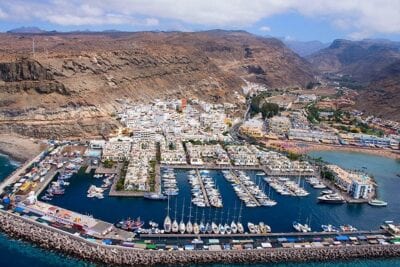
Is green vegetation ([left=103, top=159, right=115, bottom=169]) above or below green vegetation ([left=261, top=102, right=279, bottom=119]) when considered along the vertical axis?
below

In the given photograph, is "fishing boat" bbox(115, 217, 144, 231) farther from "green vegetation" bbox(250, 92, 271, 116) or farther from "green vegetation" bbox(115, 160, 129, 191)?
"green vegetation" bbox(250, 92, 271, 116)

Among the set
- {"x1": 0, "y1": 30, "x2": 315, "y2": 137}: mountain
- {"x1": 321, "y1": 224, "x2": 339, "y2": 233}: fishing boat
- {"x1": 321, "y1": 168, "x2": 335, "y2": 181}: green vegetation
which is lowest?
{"x1": 321, "y1": 224, "x2": 339, "y2": 233}: fishing boat

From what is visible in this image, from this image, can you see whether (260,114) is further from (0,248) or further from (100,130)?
(0,248)

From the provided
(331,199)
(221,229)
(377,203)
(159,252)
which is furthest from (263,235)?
(377,203)

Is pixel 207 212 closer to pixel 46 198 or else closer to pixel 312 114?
pixel 46 198

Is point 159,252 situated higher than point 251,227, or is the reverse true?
point 251,227

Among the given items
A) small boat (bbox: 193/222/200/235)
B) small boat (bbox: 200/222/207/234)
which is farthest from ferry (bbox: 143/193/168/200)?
small boat (bbox: 200/222/207/234)

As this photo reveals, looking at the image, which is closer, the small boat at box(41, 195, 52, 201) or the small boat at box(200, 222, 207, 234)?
the small boat at box(200, 222, 207, 234)
